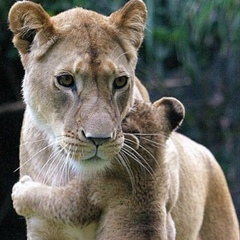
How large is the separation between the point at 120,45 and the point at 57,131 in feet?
1.14

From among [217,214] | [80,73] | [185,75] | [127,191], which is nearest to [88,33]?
[80,73]

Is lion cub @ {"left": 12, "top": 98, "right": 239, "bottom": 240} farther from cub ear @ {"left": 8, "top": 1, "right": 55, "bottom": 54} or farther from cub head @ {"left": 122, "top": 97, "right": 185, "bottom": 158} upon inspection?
cub ear @ {"left": 8, "top": 1, "right": 55, "bottom": 54}

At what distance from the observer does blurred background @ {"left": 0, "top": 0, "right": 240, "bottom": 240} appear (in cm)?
583

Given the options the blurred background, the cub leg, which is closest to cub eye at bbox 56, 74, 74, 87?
the cub leg

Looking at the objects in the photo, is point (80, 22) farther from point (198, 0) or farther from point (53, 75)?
point (198, 0)

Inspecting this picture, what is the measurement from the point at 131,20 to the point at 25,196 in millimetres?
678

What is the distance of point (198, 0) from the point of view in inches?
220

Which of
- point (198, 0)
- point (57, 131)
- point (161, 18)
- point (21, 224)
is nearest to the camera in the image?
point (57, 131)

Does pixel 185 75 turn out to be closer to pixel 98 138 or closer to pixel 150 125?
pixel 150 125

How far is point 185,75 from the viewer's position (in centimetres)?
662

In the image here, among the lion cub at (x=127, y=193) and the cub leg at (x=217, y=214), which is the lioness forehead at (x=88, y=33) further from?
the cub leg at (x=217, y=214)

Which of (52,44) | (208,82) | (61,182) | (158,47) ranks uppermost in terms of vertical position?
(52,44)

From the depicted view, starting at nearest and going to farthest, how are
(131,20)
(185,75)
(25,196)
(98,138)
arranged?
(98,138), (25,196), (131,20), (185,75)

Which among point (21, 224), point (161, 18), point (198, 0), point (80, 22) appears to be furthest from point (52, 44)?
point (21, 224)
